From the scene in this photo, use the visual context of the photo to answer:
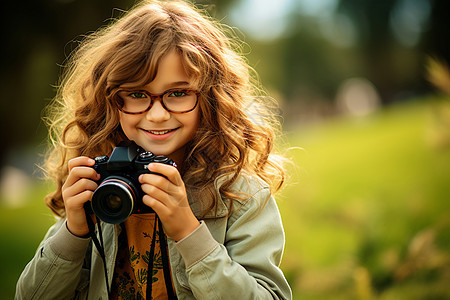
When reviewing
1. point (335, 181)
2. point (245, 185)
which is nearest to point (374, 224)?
point (335, 181)

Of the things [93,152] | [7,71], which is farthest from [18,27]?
[93,152]

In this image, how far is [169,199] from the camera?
158 centimetres

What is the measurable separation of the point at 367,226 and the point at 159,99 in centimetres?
227

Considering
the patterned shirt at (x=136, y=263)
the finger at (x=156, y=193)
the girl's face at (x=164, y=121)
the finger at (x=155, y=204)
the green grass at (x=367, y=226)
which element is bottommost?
the green grass at (x=367, y=226)

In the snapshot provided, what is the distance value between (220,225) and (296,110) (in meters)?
25.8

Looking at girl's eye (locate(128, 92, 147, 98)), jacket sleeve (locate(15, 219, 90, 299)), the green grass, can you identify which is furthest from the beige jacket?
the green grass

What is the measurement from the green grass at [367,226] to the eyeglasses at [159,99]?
29.5 inches

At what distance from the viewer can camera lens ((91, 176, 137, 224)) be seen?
1.50 meters

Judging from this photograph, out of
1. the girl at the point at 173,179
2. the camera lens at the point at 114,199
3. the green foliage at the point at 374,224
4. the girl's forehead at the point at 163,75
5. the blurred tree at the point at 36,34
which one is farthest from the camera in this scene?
the blurred tree at the point at 36,34

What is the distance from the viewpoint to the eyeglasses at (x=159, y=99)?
174 centimetres

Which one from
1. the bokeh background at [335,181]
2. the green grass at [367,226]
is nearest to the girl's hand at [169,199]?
the bokeh background at [335,181]

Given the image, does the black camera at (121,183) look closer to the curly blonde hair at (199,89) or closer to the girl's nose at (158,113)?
the girl's nose at (158,113)

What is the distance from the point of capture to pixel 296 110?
27062 millimetres

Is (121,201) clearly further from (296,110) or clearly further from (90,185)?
(296,110)
